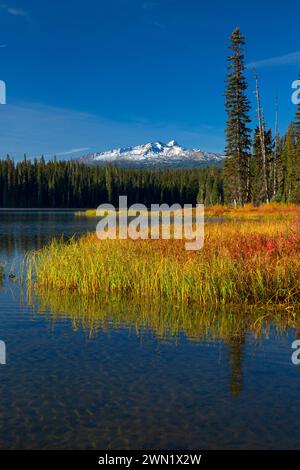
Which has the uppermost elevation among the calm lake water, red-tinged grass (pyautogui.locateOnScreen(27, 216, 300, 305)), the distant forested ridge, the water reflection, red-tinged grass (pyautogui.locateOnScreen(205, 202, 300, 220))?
the distant forested ridge

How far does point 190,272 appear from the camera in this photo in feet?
48.2

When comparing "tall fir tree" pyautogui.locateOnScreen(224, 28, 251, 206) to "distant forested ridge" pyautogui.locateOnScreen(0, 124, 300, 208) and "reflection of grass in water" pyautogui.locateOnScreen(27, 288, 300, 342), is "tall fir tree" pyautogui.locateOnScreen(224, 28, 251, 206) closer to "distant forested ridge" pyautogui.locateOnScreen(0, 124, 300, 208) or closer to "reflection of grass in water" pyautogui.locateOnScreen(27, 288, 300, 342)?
"reflection of grass in water" pyautogui.locateOnScreen(27, 288, 300, 342)

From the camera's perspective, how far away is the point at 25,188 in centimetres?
14850

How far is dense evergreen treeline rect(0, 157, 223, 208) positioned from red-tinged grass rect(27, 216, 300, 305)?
373ft

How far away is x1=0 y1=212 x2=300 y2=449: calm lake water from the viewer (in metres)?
6.82

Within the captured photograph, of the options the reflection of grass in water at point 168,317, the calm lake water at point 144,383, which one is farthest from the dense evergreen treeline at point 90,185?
the calm lake water at point 144,383

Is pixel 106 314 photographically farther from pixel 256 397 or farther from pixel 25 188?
pixel 25 188

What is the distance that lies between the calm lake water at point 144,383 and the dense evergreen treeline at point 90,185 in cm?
11983

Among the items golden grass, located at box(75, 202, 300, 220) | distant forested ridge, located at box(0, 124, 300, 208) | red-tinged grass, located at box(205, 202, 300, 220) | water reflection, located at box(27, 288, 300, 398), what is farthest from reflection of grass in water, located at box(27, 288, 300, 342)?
distant forested ridge, located at box(0, 124, 300, 208)

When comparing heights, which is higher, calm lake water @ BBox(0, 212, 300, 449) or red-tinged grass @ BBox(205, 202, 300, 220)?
red-tinged grass @ BBox(205, 202, 300, 220)

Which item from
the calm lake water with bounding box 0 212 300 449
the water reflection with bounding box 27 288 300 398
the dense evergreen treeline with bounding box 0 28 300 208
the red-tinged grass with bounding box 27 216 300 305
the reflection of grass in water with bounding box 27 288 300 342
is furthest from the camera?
the dense evergreen treeline with bounding box 0 28 300 208

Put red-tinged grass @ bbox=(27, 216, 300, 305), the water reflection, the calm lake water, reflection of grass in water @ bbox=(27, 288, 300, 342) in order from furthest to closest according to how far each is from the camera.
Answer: red-tinged grass @ bbox=(27, 216, 300, 305) < reflection of grass in water @ bbox=(27, 288, 300, 342) < the water reflection < the calm lake water

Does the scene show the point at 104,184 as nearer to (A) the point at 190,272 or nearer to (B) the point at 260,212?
(B) the point at 260,212
